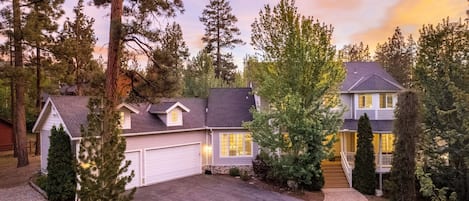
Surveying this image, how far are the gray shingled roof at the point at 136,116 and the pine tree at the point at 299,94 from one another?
5.14m

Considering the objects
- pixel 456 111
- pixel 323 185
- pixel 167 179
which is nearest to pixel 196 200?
pixel 167 179

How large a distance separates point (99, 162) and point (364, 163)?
13860 millimetres

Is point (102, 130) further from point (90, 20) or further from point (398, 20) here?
point (90, 20)

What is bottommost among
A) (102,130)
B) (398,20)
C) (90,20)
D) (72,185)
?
(72,185)

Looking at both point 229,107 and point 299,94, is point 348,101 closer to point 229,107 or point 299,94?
point 299,94

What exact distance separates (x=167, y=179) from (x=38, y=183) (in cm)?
598

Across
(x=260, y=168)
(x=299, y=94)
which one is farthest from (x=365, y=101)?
(x=260, y=168)

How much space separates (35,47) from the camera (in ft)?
59.6

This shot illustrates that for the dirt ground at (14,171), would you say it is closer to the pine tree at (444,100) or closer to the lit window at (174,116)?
the lit window at (174,116)

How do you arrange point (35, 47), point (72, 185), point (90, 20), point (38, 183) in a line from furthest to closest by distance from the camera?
point (90, 20), point (35, 47), point (38, 183), point (72, 185)

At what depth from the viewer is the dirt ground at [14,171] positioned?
15.7m

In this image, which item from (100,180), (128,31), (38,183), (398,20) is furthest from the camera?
(398,20)

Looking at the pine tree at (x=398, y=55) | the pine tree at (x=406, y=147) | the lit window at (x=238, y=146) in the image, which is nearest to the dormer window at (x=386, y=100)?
the pine tree at (x=406, y=147)

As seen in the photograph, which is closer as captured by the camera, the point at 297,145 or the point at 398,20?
the point at 297,145
